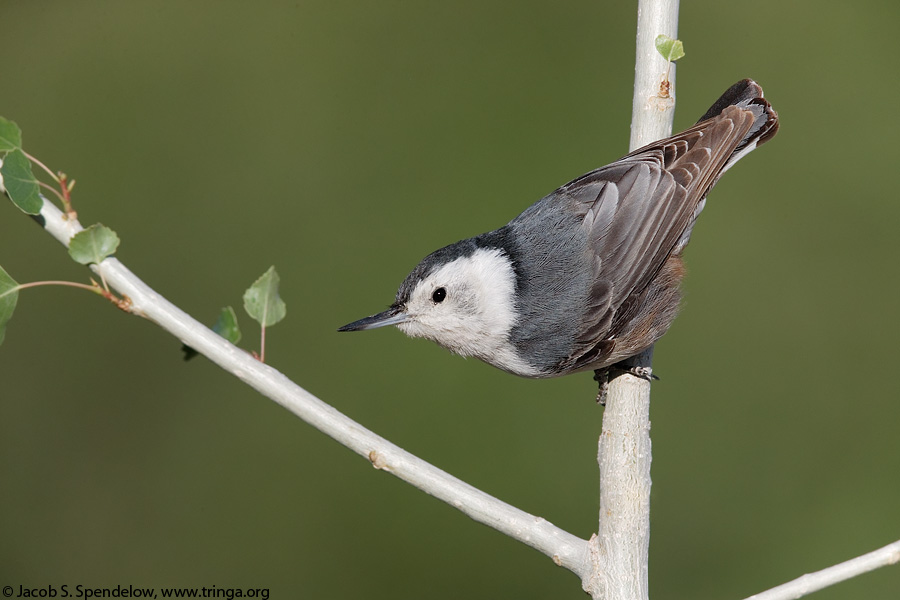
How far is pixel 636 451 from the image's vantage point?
1.83m

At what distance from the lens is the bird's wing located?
2055 millimetres

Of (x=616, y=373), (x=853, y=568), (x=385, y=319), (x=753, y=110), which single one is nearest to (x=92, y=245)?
(x=385, y=319)

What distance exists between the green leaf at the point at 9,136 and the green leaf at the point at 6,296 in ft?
0.66

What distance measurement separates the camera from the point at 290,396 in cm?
149

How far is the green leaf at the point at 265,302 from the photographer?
5.06 ft

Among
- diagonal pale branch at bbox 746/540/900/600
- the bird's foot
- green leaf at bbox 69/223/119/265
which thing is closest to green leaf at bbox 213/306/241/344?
green leaf at bbox 69/223/119/265

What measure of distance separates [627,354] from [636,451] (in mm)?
329

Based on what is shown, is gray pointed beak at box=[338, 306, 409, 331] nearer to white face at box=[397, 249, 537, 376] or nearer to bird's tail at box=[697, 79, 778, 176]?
white face at box=[397, 249, 537, 376]

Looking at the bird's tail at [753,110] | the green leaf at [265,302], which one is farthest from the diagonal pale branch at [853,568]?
the bird's tail at [753,110]

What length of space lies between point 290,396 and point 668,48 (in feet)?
3.87

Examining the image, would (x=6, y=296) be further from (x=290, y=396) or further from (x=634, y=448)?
(x=634, y=448)

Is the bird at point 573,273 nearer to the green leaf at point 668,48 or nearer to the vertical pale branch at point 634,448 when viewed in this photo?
the vertical pale branch at point 634,448

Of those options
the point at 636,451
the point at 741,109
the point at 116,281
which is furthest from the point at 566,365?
the point at 116,281

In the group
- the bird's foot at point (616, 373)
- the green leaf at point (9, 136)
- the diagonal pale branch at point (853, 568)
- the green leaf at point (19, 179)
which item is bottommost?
the diagonal pale branch at point (853, 568)
